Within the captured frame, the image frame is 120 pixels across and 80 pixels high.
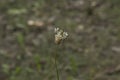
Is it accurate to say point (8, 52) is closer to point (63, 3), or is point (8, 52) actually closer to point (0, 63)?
point (0, 63)

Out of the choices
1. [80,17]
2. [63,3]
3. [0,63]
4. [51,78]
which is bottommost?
[51,78]

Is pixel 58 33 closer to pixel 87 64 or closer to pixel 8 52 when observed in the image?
pixel 87 64

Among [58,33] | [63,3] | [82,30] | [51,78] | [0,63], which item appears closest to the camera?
[58,33]

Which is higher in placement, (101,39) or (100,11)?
(100,11)

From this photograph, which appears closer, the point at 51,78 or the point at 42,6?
the point at 51,78

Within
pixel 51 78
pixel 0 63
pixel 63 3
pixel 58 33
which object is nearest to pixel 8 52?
pixel 0 63

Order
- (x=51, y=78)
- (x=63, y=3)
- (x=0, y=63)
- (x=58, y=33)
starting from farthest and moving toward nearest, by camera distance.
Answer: (x=63, y=3)
(x=0, y=63)
(x=51, y=78)
(x=58, y=33)

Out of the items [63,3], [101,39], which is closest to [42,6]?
[63,3]
